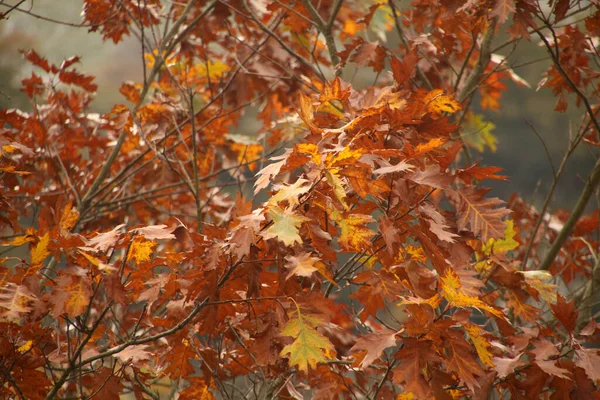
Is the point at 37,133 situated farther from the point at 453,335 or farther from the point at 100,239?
the point at 453,335

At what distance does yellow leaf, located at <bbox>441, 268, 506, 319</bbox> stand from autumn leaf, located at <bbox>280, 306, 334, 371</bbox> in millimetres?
342

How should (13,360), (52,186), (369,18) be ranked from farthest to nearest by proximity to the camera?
(52,186) < (369,18) < (13,360)

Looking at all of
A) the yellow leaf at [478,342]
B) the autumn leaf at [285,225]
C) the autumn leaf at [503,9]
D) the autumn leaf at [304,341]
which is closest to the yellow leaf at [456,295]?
the yellow leaf at [478,342]

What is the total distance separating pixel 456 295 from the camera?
4.94 feet

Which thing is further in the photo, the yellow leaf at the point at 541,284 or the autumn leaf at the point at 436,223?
the yellow leaf at the point at 541,284

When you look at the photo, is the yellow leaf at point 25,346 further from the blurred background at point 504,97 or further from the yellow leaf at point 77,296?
the blurred background at point 504,97

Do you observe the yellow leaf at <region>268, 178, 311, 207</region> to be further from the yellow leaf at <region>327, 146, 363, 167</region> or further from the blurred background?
the blurred background

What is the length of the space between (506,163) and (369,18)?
5519 millimetres

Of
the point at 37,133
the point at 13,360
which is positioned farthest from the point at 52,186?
the point at 13,360

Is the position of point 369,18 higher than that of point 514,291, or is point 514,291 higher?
point 369,18

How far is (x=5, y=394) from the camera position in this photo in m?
1.77

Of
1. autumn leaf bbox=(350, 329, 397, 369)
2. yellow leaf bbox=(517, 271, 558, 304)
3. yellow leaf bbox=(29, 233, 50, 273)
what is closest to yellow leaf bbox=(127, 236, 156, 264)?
yellow leaf bbox=(29, 233, 50, 273)

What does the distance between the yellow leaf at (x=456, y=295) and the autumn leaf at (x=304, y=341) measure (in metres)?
0.34

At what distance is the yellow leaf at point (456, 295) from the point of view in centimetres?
146
